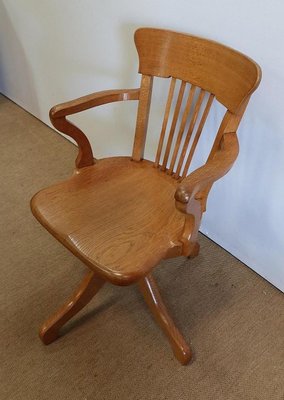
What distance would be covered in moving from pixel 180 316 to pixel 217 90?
2.53 feet

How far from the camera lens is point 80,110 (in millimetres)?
1037

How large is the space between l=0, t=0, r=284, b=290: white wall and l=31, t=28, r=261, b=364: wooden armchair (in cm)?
13

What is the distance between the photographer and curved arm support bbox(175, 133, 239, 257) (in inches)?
29.5

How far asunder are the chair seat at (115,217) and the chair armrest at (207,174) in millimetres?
162

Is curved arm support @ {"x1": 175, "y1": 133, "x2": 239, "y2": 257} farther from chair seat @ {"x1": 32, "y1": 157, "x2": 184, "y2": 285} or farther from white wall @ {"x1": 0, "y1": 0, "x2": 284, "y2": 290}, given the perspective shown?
white wall @ {"x1": 0, "y1": 0, "x2": 284, "y2": 290}

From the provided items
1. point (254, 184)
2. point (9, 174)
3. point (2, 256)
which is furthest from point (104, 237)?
point (9, 174)

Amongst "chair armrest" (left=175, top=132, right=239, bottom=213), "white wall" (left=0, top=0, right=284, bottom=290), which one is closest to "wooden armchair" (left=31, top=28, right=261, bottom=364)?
"chair armrest" (left=175, top=132, right=239, bottom=213)

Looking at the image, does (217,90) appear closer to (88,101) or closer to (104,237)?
(88,101)

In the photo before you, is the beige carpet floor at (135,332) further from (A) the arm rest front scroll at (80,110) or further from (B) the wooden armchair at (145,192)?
(A) the arm rest front scroll at (80,110)

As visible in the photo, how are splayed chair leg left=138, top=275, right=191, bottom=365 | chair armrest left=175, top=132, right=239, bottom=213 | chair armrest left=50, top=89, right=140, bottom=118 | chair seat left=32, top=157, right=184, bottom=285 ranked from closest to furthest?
chair armrest left=175, top=132, right=239, bottom=213
chair seat left=32, top=157, right=184, bottom=285
chair armrest left=50, top=89, right=140, bottom=118
splayed chair leg left=138, top=275, right=191, bottom=365

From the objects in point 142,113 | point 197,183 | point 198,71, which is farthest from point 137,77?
point 197,183

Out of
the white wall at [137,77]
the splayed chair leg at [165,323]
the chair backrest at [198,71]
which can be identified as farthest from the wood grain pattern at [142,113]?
the splayed chair leg at [165,323]

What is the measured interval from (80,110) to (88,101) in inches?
1.4

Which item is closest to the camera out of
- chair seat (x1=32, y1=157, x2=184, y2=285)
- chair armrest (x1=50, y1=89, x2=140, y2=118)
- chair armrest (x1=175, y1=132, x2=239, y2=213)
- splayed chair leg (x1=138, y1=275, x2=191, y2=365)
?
chair armrest (x1=175, y1=132, x2=239, y2=213)
